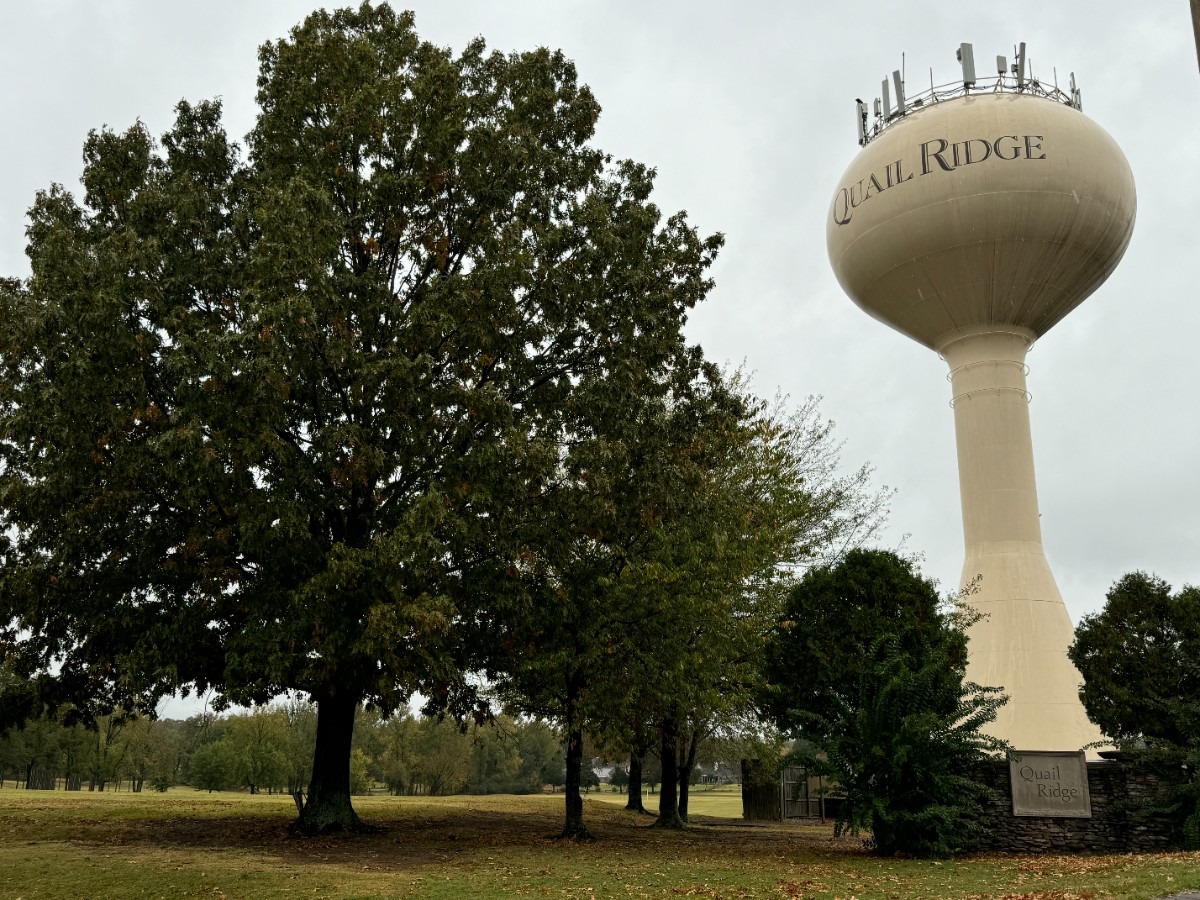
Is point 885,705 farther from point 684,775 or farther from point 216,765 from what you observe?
point 216,765

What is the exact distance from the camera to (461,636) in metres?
15.3

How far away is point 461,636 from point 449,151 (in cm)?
789

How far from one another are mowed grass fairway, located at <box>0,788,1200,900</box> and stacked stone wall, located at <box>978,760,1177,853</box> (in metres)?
0.79

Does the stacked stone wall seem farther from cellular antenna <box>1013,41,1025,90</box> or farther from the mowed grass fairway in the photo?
cellular antenna <box>1013,41,1025,90</box>

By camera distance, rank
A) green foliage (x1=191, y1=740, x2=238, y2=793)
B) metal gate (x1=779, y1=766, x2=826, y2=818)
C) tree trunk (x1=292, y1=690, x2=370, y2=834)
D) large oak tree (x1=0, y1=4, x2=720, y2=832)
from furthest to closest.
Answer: green foliage (x1=191, y1=740, x2=238, y2=793), metal gate (x1=779, y1=766, x2=826, y2=818), tree trunk (x1=292, y1=690, x2=370, y2=834), large oak tree (x1=0, y1=4, x2=720, y2=832)

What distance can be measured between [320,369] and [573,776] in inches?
350

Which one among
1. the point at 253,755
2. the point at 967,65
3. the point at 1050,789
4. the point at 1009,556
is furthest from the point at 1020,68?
the point at 253,755

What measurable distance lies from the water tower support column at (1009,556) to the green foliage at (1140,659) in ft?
21.9

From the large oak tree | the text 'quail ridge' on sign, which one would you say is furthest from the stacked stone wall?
the text 'quail ridge' on sign

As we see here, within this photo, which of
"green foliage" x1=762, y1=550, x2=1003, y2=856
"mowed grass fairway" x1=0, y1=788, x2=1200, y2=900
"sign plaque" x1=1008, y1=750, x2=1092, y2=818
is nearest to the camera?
"mowed grass fairway" x1=0, y1=788, x2=1200, y2=900

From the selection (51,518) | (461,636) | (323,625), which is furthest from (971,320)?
(51,518)

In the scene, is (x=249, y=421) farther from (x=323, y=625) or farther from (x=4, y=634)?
(x=4, y=634)

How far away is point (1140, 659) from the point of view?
1750cm

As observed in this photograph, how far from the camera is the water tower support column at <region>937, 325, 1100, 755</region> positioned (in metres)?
25.1
